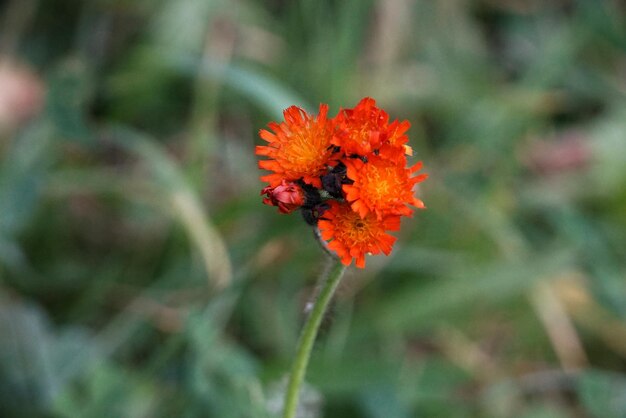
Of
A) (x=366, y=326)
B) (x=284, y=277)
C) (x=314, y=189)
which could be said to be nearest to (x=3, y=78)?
(x=284, y=277)

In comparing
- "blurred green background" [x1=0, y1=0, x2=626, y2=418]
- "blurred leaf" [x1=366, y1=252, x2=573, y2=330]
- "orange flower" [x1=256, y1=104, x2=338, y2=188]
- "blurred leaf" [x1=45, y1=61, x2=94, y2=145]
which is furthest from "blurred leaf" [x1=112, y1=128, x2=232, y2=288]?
"orange flower" [x1=256, y1=104, x2=338, y2=188]

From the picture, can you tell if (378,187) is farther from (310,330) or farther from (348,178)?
(310,330)

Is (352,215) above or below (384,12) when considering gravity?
below

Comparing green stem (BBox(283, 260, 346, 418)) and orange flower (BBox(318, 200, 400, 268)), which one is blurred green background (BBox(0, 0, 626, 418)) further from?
orange flower (BBox(318, 200, 400, 268))

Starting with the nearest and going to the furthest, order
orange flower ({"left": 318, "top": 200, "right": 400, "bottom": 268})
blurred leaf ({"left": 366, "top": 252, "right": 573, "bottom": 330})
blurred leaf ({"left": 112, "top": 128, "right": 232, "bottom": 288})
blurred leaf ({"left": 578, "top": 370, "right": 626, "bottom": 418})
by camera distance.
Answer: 1. orange flower ({"left": 318, "top": 200, "right": 400, "bottom": 268})
2. blurred leaf ({"left": 578, "top": 370, "right": 626, "bottom": 418})
3. blurred leaf ({"left": 112, "top": 128, "right": 232, "bottom": 288})
4. blurred leaf ({"left": 366, "top": 252, "right": 573, "bottom": 330})

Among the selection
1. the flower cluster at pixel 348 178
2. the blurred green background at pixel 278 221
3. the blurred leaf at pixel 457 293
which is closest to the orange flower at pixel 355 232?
the flower cluster at pixel 348 178

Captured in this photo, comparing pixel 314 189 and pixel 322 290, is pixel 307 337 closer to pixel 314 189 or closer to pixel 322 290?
pixel 322 290

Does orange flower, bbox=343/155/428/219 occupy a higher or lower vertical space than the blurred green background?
lower
